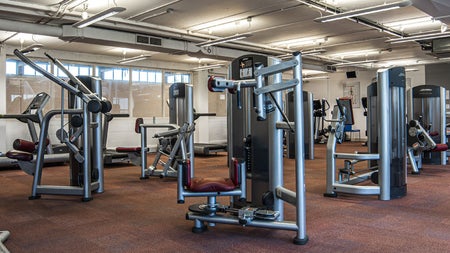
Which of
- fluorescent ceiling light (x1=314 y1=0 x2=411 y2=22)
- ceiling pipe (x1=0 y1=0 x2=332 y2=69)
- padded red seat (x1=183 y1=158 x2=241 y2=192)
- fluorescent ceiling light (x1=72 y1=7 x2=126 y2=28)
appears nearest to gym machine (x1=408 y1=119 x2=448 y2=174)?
fluorescent ceiling light (x1=314 y1=0 x2=411 y2=22)

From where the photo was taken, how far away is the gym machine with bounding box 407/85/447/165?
26.5ft

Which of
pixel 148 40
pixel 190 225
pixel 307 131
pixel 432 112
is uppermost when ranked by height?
pixel 148 40

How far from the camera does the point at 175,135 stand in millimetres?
6488

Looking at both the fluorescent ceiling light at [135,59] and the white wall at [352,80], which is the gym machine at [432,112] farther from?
Result: the white wall at [352,80]

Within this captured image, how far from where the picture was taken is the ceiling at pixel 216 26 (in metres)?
6.90

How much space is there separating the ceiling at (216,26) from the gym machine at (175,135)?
1633 mm

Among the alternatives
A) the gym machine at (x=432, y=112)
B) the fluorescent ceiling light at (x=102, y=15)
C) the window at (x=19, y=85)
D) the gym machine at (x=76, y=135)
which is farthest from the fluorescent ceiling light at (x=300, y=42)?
the gym machine at (x=76, y=135)

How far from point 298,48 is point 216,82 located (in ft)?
29.4

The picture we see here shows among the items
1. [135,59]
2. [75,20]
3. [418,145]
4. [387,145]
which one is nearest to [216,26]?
[75,20]

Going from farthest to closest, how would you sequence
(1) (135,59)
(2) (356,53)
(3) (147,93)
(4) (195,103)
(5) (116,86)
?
1. (4) (195,103)
2. (2) (356,53)
3. (3) (147,93)
4. (5) (116,86)
5. (1) (135,59)

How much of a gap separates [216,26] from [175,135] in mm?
3251

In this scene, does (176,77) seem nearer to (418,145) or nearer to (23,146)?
(23,146)

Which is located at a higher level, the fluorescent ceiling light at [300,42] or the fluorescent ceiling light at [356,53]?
the fluorescent ceiling light at [356,53]

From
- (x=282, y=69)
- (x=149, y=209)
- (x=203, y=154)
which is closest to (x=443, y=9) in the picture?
(x=282, y=69)
